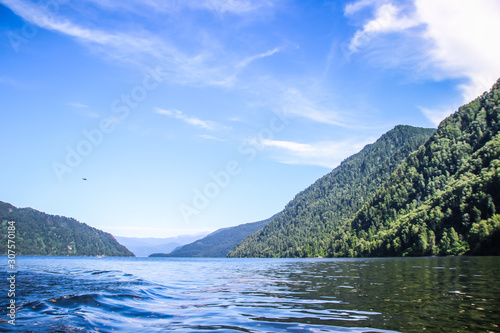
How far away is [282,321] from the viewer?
14859 mm

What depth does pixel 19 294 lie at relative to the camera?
926 inches

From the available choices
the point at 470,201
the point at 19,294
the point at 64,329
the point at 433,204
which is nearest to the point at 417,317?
the point at 64,329

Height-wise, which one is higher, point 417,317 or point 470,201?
point 470,201

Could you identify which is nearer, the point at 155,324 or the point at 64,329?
the point at 64,329

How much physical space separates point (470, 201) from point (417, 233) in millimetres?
26909

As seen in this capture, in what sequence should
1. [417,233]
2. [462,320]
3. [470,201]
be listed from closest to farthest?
[462,320]
[470,201]
[417,233]

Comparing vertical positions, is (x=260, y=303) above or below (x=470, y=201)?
below

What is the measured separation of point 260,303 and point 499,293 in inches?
607

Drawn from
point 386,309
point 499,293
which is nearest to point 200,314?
point 386,309

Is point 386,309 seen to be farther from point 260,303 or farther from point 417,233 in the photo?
point 417,233

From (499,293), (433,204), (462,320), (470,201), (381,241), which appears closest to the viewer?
(462,320)

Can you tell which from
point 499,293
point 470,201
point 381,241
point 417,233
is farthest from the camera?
point 381,241

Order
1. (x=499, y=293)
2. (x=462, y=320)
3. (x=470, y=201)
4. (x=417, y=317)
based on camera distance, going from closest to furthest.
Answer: (x=462, y=320) → (x=417, y=317) → (x=499, y=293) → (x=470, y=201)

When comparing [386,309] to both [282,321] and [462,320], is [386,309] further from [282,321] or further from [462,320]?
[282,321]
